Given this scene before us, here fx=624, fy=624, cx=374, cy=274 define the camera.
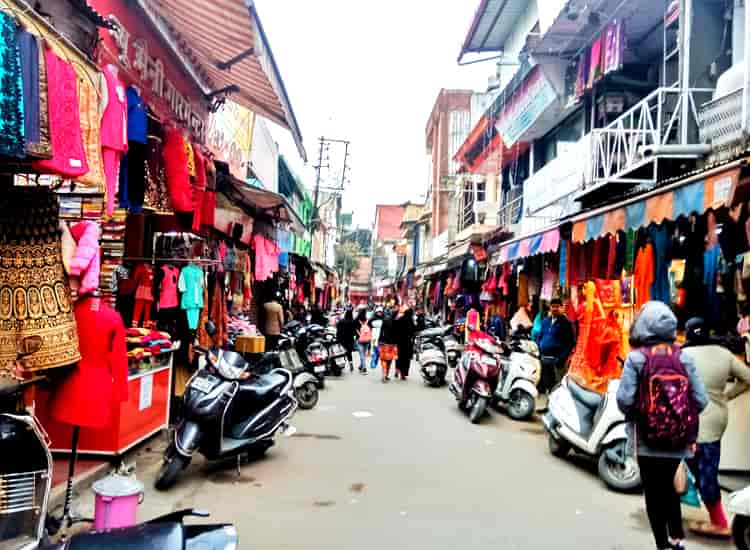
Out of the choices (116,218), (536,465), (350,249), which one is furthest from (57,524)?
(350,249)

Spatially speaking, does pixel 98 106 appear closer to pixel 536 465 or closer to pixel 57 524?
pixel 57 524

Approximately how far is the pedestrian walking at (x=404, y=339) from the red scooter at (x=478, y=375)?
4084 mm

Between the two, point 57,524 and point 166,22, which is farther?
point 166,22

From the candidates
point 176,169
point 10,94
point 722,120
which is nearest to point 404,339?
point 722,120

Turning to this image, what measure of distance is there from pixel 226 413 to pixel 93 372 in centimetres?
206

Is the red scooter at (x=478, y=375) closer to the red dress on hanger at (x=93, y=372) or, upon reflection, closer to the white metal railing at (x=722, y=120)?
the white metal railing at (x=722, y=120)

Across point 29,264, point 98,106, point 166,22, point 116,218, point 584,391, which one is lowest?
point 584,391

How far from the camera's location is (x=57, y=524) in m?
4.24

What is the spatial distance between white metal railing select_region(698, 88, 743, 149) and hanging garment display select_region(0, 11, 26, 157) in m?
7.97

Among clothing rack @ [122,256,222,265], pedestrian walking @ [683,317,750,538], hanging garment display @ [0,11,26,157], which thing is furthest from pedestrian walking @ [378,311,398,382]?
hanging garment display @ [0,11,26,157]

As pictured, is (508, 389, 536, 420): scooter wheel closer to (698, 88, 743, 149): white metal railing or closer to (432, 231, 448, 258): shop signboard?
(698, 88, 743, 149): white metal railing

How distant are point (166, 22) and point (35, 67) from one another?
12.3 feet

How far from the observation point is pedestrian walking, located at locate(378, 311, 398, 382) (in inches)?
560

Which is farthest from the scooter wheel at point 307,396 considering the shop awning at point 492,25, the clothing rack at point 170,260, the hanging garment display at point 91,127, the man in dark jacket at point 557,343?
the shop awning at point 492,25
